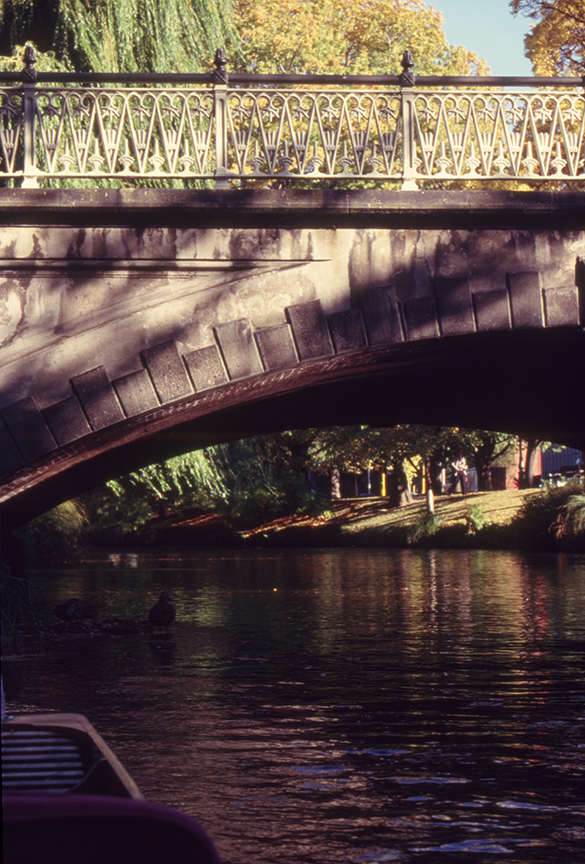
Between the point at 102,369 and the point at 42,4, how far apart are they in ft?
28.8

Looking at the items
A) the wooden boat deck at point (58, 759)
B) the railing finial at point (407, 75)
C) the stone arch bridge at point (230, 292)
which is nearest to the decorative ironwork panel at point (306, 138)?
the railing finial at point (407, 75)

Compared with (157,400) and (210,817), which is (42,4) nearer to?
(157,400)

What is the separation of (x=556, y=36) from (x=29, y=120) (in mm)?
18670

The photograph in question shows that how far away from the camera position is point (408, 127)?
847 centimetres

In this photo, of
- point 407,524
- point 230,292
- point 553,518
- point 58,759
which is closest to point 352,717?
point 230,292

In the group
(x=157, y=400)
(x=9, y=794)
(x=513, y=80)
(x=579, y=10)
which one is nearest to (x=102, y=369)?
(x=157, y=400)

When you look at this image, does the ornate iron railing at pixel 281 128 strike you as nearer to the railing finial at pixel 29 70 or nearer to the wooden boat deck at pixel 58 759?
the railing finial at pixel 29 70

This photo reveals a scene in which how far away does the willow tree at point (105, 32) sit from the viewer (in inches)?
559

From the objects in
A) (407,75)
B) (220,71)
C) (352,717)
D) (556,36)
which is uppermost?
(556,36)

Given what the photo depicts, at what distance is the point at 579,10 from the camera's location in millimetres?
22828

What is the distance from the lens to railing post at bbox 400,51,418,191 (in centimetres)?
841

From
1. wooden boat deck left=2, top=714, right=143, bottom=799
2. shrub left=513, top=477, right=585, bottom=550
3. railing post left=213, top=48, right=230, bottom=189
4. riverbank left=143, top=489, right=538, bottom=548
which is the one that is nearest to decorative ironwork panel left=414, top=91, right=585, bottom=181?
railing post left=213, top=48, right=230, bottom=189

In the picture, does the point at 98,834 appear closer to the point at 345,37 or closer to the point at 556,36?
the point at 556,36

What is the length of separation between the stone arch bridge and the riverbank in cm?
2490
